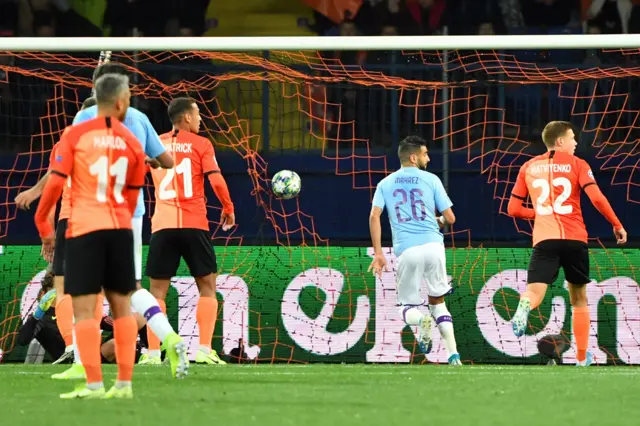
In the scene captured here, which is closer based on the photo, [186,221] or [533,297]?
[186,221]

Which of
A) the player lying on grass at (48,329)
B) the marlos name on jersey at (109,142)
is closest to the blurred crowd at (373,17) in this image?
the player lying on grass at (48,329)

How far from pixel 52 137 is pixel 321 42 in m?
3.68

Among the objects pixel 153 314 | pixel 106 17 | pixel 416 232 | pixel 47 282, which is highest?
pixel 106 17

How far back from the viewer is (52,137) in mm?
12766

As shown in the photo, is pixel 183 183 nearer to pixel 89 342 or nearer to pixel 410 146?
pixel 410 146

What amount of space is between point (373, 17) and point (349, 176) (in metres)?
4.49

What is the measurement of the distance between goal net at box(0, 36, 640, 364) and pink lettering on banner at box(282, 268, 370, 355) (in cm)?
1

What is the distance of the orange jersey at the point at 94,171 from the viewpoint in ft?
21.1

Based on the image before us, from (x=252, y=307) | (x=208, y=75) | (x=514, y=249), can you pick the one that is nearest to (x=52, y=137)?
(x=208, y=75)

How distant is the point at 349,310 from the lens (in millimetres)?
11523

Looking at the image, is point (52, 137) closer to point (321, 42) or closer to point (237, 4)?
point (321, 42)

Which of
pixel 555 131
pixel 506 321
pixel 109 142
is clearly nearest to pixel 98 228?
pixel 109 142

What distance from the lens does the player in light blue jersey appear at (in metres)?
10.5

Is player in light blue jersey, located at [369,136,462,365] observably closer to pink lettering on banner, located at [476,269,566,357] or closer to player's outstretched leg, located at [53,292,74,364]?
pink lettering on banner, located at [476,269,566,357]
